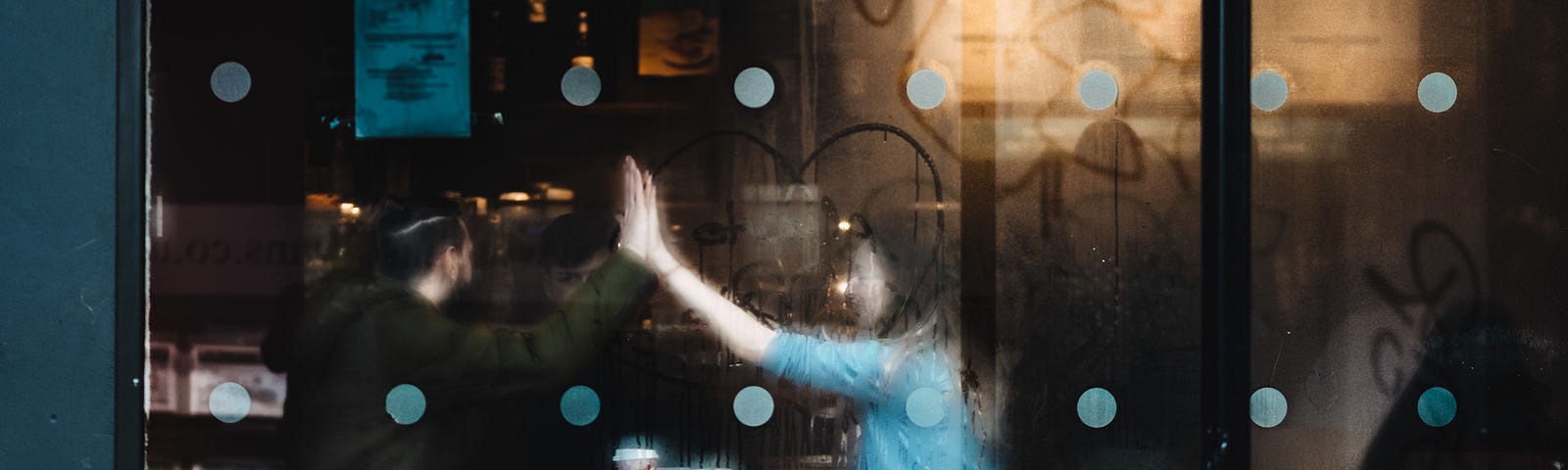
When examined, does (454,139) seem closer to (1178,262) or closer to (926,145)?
(926,145)

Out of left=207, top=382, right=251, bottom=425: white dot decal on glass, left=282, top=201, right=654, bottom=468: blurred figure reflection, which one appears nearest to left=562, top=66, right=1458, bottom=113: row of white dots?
left=282, top=201, right=654, bottom=468: blurred figure reflection

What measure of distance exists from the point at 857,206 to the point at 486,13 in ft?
3.94

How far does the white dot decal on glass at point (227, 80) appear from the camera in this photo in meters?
3.29

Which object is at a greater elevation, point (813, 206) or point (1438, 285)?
point (813, 206)

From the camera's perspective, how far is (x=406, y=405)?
3.28 m

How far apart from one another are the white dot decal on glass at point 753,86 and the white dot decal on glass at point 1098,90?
0.88m

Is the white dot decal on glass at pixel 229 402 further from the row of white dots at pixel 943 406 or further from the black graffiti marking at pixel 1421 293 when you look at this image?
the black graffiti marking at pixel 1421 293

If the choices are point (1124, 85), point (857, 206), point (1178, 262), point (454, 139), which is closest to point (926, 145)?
point (857, 206)

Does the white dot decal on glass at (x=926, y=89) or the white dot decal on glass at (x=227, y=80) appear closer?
the white dot decal on glass at (x=926, y=89)

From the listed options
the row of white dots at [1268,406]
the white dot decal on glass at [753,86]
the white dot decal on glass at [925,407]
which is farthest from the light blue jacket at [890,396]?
the white dot decal on glass at [753,86]

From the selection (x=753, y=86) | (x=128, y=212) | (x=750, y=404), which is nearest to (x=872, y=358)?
(x=750, y=404)

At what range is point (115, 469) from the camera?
3.26m

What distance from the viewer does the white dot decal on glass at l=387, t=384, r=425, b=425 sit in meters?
3.28

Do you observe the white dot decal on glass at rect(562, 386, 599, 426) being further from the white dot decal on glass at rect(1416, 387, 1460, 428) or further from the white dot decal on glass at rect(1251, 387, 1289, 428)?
the white dot decal on glass at rect(1416, 387, 1460, 428)
